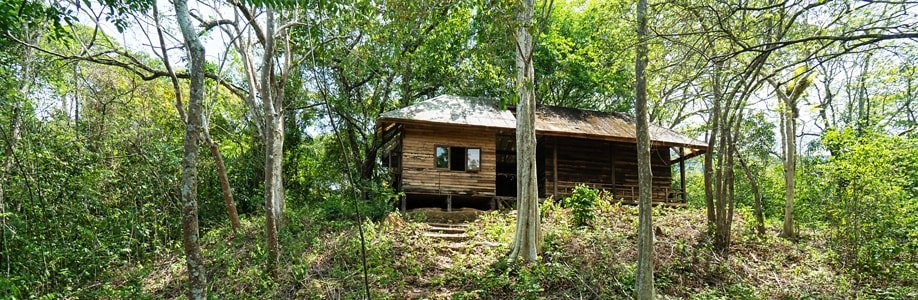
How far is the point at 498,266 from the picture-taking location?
34.1ft

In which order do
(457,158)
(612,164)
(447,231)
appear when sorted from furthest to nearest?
(612,164) → (457,158) → (447,231)

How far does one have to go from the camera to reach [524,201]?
10492 mm

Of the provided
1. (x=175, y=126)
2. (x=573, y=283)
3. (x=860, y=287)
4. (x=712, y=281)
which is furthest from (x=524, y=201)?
(x=175, y=126)

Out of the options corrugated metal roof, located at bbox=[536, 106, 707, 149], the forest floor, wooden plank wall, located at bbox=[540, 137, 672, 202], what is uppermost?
corrugated metal roof, located at bbox=[536, 106, 707, 149]

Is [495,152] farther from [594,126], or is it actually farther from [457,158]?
[594,126]

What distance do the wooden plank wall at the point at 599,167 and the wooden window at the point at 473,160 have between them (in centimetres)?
263

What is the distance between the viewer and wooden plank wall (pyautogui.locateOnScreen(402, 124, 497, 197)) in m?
15.1

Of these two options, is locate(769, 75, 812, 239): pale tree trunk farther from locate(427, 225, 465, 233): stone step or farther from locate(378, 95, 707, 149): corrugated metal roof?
locate(427, 225, 465, 233): stone step

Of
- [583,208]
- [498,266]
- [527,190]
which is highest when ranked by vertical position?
[527,190]

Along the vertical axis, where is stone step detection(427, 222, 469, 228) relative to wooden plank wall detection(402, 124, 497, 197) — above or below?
below

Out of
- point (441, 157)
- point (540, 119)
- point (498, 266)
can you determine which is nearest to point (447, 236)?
point (498, 266)

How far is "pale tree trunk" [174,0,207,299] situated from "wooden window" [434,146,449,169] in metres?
10.3

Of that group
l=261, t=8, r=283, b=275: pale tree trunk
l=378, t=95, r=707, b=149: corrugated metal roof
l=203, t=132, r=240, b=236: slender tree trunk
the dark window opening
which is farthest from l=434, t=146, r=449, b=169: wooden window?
l=203, t=132, r=240, b=236: slender tree trunk

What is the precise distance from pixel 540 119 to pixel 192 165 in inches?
505
